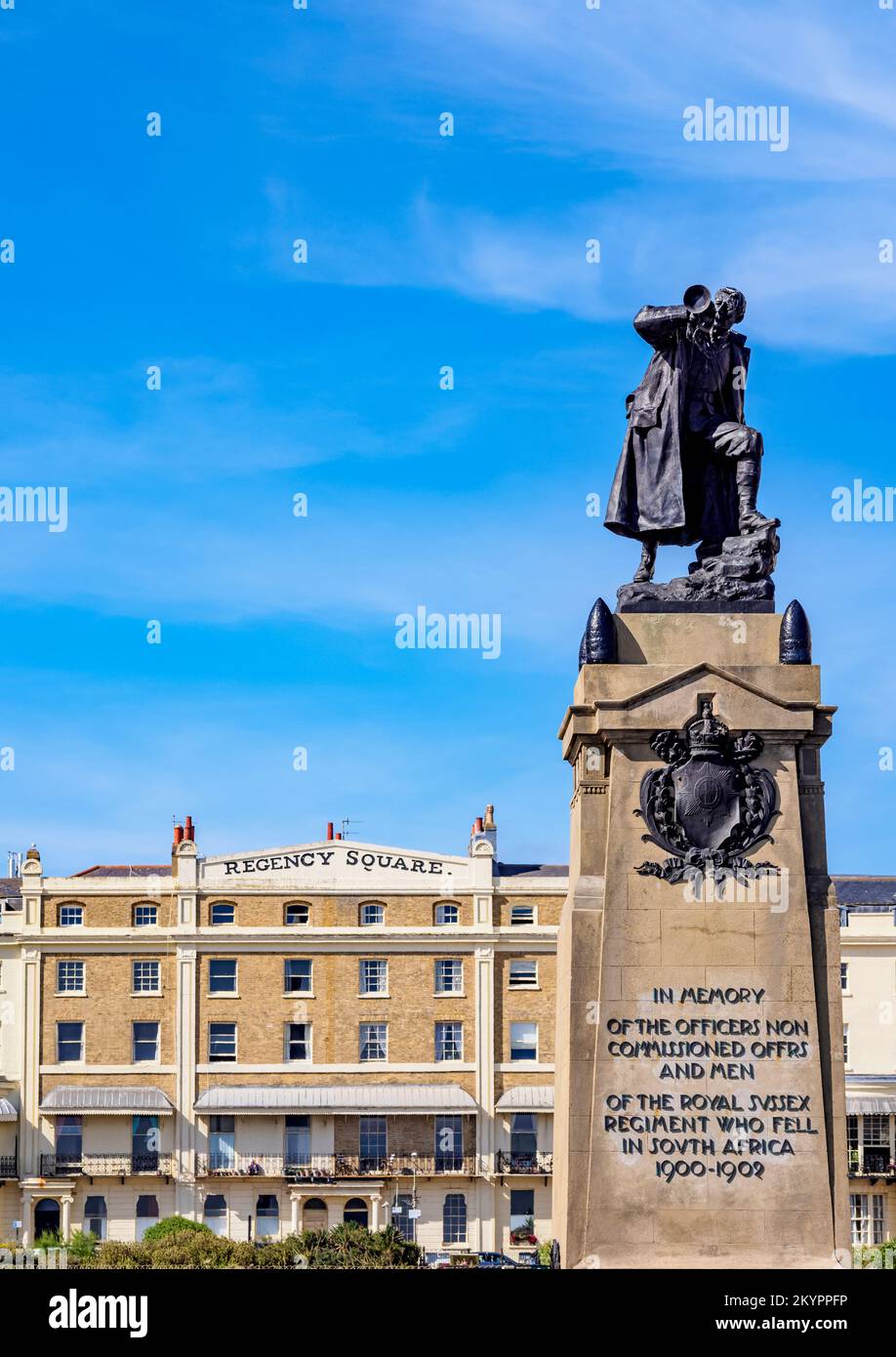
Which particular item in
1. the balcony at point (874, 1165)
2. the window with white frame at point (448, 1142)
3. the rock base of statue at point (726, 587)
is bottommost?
the balcony at point (874, 1165)

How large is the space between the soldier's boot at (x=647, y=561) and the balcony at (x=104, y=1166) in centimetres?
7577

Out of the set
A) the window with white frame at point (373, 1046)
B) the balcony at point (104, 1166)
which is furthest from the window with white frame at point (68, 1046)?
the window with white frame at point (373, 1046)

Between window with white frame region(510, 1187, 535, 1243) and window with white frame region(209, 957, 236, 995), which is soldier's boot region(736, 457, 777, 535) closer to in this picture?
window with white frame region(510, 1187, 535, 1243)

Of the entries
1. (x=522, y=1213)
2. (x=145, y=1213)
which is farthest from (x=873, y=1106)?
(x=145, y=1213)

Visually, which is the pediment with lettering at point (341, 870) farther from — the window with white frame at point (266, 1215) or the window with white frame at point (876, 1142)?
the window with white frame at point (876, 1142)

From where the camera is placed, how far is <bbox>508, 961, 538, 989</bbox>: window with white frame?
98500mm

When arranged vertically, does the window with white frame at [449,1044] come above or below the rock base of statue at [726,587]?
below

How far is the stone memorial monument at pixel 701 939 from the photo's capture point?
22266 millimetres

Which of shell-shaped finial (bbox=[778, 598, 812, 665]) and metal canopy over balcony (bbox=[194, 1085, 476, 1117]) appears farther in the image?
metal canopy over balcony (bbox=[194, 1085, 476, 1117])

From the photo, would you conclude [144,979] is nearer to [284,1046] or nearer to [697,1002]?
[284,1046]

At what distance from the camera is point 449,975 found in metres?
98.6

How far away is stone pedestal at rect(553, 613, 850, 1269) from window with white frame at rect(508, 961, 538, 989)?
7519cm

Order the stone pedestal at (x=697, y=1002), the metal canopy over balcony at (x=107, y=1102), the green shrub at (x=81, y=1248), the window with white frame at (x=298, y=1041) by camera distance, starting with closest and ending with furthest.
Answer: the stone pedestal at (x=697, y=1002)
the green shrub at (x=81, y=1248)
the metal canopy over balcony at (x=107, y=1102)
the window with white frame at (x=298, y=1041)

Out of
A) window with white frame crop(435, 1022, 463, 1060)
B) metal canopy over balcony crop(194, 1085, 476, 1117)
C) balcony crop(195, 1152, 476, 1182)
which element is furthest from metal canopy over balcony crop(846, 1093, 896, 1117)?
window with white frame crop(435, 1022, 463, 1060)
